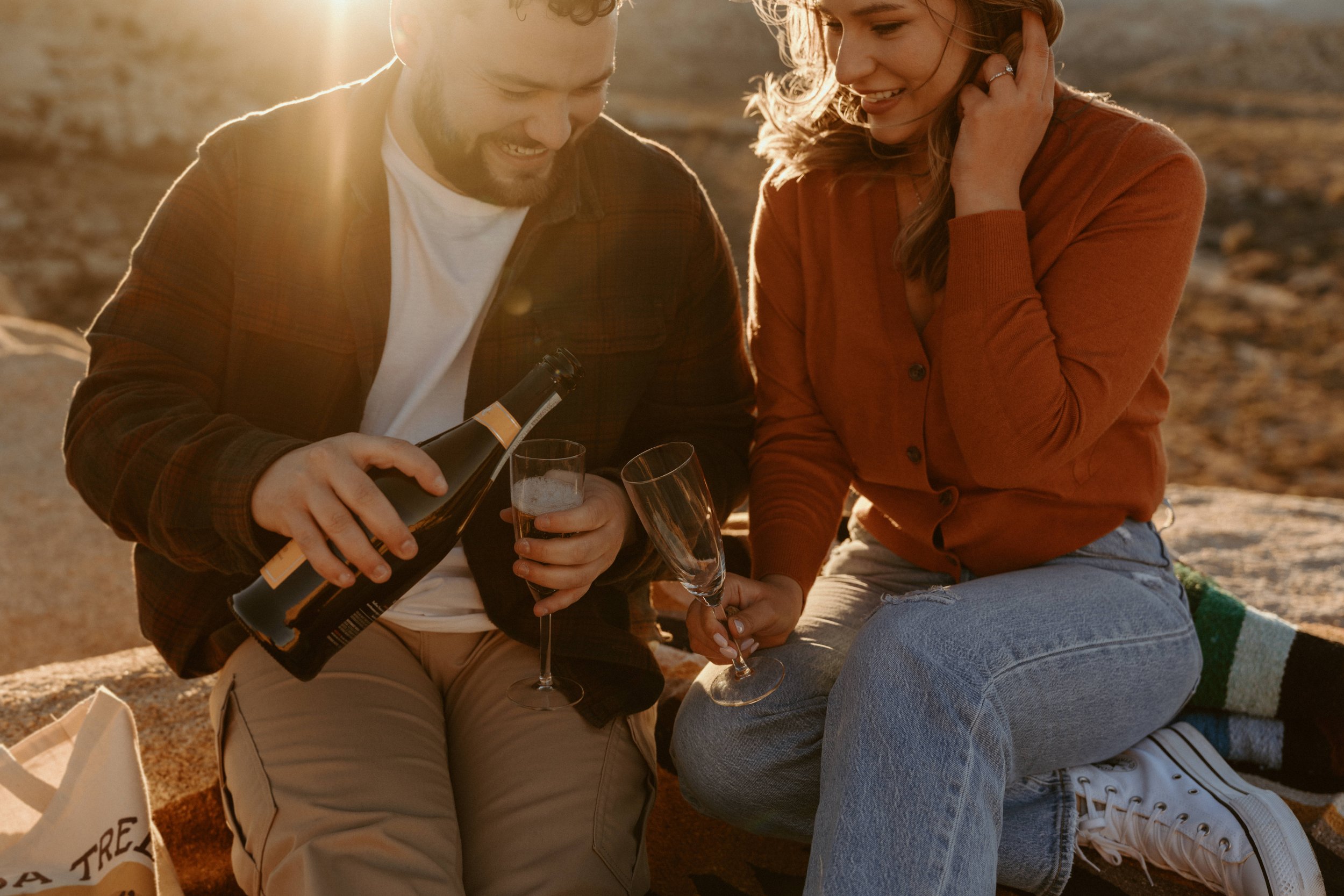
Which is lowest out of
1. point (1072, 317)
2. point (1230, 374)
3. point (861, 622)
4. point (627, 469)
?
point (1230, 374)

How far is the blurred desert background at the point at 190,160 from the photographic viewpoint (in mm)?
4039

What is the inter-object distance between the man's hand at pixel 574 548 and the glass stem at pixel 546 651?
0.07 m

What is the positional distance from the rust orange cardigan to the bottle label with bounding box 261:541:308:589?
96cm

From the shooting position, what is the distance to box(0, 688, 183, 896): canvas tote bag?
165cm

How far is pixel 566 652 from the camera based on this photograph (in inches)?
87.0

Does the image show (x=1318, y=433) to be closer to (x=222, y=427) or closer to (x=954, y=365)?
(x=954, y=365)

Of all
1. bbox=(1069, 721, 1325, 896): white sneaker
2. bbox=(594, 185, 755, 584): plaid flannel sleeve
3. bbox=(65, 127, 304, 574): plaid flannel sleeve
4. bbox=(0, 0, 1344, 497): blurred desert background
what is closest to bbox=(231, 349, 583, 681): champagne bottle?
bbox=(65, 127, 304, 574): plaid flannel sleeve

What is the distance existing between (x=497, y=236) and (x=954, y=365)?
3.24ft

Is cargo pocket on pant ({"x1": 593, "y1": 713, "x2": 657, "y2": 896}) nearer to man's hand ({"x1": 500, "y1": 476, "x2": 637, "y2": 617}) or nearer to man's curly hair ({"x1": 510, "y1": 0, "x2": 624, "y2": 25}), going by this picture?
man's hand ({"x1": 500, "y1": 476, "x2": 637, "y2": 617})

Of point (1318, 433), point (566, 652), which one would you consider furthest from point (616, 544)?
point (1318, 433)

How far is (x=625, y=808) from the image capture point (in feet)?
6.70

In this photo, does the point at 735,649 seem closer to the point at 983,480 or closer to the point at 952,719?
the point at 952,719

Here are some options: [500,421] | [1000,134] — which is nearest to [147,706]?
[500,421]

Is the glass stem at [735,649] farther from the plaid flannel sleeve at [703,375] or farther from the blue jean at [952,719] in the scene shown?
the plaid flannel sleeve at [703,375]
